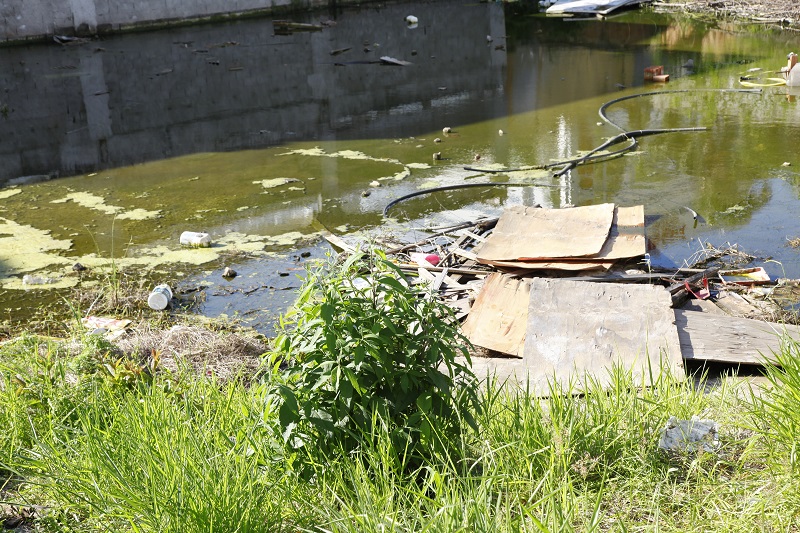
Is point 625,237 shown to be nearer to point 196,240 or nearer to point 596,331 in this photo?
point 596,331

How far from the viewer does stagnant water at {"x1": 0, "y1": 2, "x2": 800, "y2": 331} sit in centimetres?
688

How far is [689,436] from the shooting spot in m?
3.08

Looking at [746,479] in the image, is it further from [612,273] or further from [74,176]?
[74,176]

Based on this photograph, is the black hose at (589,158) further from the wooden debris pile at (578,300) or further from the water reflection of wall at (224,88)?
the water reflection of wall at (224,88)

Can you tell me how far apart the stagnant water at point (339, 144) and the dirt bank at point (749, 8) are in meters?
0.86

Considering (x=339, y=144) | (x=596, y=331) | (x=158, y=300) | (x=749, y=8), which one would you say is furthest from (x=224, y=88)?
(x=749, y=8)

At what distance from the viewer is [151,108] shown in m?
12.4

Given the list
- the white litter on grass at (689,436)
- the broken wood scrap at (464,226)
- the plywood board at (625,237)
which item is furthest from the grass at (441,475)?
the broken wood scrap at (464,226)

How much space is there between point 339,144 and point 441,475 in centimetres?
782

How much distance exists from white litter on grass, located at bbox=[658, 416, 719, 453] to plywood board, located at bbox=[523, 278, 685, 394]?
33.9 inches

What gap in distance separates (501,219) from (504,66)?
928cm

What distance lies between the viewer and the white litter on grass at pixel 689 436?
303 cm

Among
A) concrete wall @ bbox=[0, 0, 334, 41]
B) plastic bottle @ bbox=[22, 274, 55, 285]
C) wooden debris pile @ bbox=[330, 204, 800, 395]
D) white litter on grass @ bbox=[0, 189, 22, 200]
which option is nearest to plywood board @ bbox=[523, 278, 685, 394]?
wooden debris pile @ bbox=[330, 204, 800, 395]

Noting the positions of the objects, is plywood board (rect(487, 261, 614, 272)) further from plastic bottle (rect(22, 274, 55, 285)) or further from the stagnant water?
plastic bottle (rect(22, 274, 55, 285))
